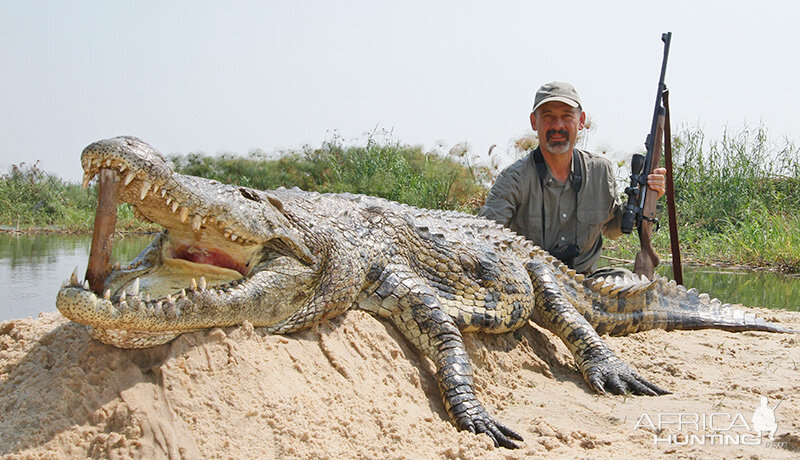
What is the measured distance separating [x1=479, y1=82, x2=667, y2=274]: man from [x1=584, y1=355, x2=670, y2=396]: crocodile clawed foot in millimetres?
2023

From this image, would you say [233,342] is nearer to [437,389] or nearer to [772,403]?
[437,389]

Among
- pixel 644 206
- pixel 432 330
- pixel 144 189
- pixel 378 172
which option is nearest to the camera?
pixel 144 189

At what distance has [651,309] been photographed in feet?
16.7

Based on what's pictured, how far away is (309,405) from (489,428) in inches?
34.7

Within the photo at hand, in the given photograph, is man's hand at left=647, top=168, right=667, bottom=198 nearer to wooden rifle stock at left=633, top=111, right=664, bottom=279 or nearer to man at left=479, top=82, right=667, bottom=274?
wooden rifle stock at left=633, top=111, right=664, bottom=279

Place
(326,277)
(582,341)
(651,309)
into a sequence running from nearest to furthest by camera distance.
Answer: (326,277) < (582,341) < (651,309)

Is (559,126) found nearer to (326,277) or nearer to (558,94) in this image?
(558,94)

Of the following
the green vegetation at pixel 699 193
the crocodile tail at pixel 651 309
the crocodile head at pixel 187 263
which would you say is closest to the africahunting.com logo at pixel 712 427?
the crocodile tail at pixel 651 309

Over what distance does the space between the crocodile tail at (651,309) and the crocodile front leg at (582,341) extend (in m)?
0.45

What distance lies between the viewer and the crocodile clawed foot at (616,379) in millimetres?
3557

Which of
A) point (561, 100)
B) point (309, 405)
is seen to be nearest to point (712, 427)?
point (309, 405)

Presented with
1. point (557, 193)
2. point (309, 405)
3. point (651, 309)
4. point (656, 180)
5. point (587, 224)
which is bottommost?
point (309, 405)

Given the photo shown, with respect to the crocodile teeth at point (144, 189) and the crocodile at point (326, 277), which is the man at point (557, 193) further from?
the crocodile teeth at point (144, 189)

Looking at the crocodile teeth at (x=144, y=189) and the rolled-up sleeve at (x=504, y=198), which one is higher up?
the rolled-up sleeve at (x=504, y=198)
